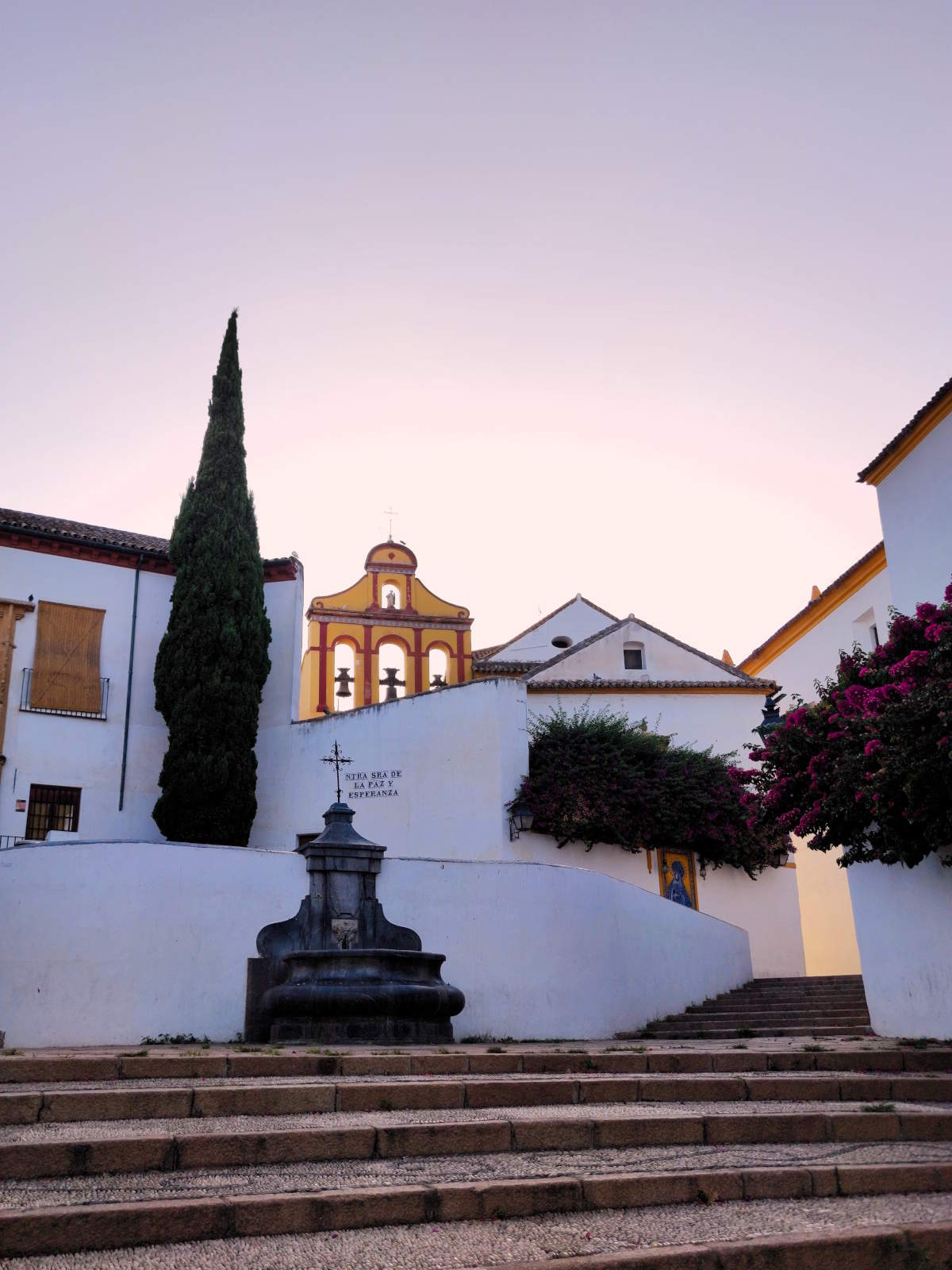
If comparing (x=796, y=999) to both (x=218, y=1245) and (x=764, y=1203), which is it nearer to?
(x=764, y=1203)

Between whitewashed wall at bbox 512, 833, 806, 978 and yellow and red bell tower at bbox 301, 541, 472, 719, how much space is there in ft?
38.0

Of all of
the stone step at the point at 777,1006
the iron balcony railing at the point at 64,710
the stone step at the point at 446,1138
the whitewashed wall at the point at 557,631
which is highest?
the whitewashed wall at the point at 557,631

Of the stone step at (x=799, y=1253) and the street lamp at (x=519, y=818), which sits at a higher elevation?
the street lamp at (x=519, y=818)

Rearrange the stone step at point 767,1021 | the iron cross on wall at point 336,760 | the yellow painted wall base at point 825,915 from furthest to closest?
the yellow painted wall base at point 825,915 < the iron cross on wall at point 336,760 < the stone step at point 767,1021

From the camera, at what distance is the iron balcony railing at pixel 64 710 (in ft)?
63.5

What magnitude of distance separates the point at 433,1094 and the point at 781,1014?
8.93 metres

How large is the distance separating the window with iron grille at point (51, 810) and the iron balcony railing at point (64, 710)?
126cm

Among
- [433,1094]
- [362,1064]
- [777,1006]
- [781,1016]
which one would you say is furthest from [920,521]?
[433,1094]

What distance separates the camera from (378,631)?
3105cm

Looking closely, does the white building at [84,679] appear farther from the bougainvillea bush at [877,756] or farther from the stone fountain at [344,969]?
the bougainvillea bush at [877,756]

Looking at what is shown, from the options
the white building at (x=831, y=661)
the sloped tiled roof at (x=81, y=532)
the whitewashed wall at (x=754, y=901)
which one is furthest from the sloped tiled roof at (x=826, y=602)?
the sloped tiled roof at (x=81, y=532)

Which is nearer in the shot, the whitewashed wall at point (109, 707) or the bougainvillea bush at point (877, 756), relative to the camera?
the bougainvillea bush at point (877, 756)

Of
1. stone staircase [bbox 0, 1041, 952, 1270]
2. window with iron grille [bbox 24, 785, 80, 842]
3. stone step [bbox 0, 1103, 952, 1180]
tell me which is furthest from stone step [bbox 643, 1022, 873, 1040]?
window with iron grille [bbox 24, 785, 80, 842]

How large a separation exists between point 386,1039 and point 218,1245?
6658 millimetres
